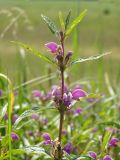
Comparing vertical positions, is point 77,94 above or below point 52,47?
below

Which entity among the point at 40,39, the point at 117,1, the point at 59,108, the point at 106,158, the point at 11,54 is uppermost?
the point at 40,39

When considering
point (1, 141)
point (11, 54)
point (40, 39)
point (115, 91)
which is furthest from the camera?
point (40, 39)

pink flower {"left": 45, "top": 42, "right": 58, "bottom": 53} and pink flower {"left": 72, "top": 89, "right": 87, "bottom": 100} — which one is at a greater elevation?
pink flower {"left": 45, "top": 42, "right": 58, "bottom": 53}

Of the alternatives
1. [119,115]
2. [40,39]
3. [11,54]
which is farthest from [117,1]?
[40,39]

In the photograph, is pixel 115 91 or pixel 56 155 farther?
pixel 115 91

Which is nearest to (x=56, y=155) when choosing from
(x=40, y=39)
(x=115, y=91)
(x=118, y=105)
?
(x=118, y=105)

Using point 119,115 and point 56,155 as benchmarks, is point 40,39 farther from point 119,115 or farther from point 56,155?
point 56,155

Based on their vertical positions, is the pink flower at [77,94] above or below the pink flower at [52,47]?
below

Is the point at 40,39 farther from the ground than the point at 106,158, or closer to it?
farther from the ground

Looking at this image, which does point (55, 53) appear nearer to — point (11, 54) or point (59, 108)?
point (59, 108)

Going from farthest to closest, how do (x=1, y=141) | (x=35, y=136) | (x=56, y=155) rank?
(x=35, y=136), (x=1, y=141), (x=56, y=155)
